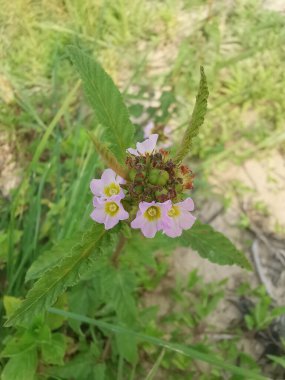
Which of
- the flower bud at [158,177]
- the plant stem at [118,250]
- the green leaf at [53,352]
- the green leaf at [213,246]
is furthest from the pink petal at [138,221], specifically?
the green leaf at [53,352]

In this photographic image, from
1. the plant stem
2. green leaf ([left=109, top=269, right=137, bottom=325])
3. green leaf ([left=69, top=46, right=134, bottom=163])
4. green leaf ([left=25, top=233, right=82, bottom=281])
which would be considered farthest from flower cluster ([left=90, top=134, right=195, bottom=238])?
green leaf ([left=109, top=269, right=137, bottom=325])

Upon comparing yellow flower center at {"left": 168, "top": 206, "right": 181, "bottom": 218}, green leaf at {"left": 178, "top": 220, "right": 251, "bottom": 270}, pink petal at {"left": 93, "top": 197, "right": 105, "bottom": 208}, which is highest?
pink petal at {"left": 93, "top": 197, "right": 105, "bottom": 208}

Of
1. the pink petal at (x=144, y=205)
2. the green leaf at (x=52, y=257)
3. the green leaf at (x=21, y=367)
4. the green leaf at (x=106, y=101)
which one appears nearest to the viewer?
the pink petal at (x=144, y=205)

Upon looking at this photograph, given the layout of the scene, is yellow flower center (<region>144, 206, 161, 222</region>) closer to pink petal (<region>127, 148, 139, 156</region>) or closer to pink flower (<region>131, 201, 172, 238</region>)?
pink flower (<region>131, 201, 172, 238</region>)

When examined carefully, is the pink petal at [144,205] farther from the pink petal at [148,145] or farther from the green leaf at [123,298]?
the green leaf at [123,298]

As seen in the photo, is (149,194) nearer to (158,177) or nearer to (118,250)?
(158,177)

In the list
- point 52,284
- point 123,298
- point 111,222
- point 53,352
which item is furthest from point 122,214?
point 53,352

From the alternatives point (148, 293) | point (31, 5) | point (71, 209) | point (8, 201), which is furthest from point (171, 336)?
point (31, 5)
